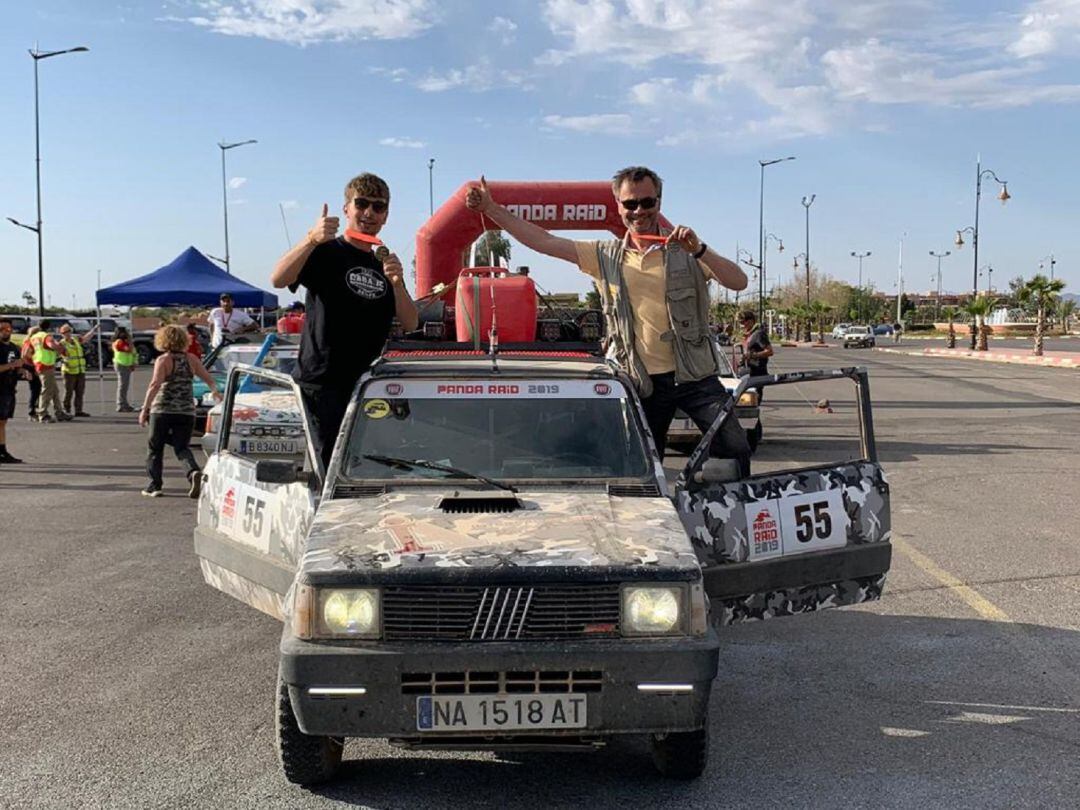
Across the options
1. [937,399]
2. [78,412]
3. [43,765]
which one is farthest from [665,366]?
[937,399]

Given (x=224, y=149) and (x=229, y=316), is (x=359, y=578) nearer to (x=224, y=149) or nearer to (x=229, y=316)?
(x=229, y=316)

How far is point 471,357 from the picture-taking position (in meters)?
5.51

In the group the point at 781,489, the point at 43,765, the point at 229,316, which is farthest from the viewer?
the point at 229,316

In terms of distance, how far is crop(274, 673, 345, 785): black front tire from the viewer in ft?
12.8

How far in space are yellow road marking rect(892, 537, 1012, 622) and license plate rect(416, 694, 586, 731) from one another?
3690 mm

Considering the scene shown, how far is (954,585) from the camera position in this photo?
7.02 metres

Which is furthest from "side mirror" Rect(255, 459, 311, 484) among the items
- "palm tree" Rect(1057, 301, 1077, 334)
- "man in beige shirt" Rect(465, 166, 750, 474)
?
"palm tree" Rect(1057, 301, 1077, 334)

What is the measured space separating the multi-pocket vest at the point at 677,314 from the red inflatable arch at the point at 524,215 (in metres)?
7.05

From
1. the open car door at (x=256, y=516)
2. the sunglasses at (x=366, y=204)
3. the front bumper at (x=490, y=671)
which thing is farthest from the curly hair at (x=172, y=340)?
the front bumper at (x=490, y=671)

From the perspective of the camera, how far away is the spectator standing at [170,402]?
1070 cm

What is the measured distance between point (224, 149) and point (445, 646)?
1523 inches

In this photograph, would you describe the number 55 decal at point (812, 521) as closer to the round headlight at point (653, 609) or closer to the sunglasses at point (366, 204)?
the round headlight at point (653, 609)

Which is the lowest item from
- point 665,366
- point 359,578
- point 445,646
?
point 445,646

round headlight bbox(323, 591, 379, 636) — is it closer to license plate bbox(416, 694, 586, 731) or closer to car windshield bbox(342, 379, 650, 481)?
license plate bbox(416, 694, 586, 731)
